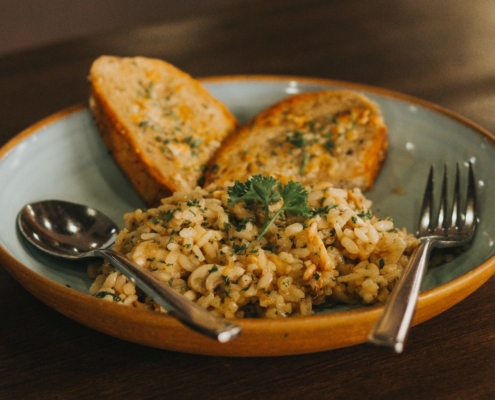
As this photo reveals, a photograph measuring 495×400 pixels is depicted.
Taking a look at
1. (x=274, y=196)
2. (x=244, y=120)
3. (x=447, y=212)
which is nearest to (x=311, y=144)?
(x=244, y=120)

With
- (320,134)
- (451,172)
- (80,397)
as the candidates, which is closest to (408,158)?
(451,172)

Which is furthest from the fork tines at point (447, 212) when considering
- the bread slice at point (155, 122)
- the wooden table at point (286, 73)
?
the bread slice at point (155, 122)

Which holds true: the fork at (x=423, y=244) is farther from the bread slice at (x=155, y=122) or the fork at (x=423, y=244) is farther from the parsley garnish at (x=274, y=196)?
the bread slice at (x=155, y=122)

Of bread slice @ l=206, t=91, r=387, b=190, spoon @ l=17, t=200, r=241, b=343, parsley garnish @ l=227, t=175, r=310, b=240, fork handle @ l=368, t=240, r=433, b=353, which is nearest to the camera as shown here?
fork handle @ l=368, t=240, r=433, b=353

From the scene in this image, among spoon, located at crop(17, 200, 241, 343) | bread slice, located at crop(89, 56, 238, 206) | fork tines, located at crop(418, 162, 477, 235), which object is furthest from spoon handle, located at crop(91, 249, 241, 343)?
fork tines, located at crop(418, 162, 477, 235)

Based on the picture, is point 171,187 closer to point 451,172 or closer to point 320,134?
point 320,134

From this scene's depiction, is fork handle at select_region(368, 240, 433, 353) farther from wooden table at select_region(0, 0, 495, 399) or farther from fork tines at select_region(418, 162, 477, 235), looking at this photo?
fork tines at select_region(418, 162, 477, 235)

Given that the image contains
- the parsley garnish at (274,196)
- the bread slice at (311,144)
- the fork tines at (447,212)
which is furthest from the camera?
the bread slice at (311,144)

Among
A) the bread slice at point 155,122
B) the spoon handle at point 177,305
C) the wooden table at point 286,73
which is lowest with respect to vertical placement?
the wooden table at point 286,73
